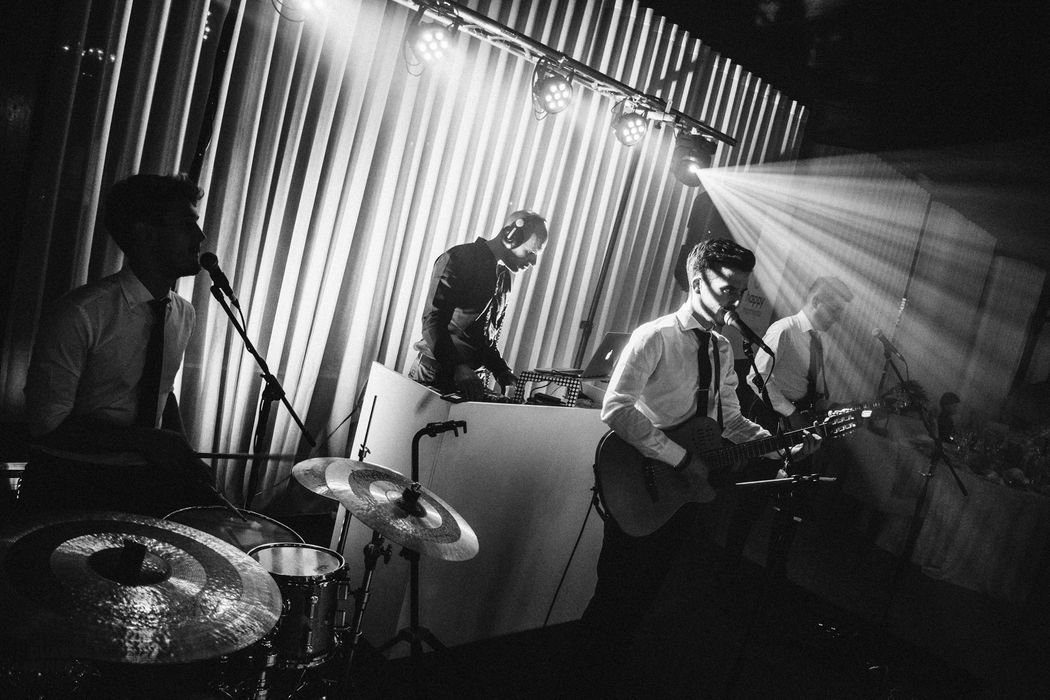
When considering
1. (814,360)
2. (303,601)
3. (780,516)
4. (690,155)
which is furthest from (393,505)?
(690,155)

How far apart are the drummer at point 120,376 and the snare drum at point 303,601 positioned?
1.17ft

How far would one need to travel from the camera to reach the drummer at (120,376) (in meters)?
2.16

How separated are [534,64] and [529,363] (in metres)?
2.33

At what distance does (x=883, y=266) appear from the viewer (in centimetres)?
804

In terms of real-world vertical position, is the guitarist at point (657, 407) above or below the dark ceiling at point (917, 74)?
below

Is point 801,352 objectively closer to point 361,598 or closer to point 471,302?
point 471,302

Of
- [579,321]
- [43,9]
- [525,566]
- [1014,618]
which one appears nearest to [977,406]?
[1014,618]

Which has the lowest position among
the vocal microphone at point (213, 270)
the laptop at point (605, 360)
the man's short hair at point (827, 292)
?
the laptop at point (605, 360)

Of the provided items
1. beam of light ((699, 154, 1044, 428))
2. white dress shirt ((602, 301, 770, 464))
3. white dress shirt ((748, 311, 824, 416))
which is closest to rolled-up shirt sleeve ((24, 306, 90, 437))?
white dress shirt ((602, 301, 770, 464))

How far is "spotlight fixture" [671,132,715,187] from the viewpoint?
5.73m

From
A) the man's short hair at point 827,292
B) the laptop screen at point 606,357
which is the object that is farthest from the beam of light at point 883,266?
the laptop screen at point 606,357

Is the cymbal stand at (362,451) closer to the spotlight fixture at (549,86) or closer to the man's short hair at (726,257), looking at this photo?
the man's short hair at (726,257)

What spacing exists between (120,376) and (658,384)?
2.20m

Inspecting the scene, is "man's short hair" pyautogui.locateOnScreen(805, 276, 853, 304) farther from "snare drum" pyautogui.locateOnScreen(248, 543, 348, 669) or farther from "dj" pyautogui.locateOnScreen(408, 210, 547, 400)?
"snare drum" pyautogui.locateOnScreen(248, 543, 348, 669)
